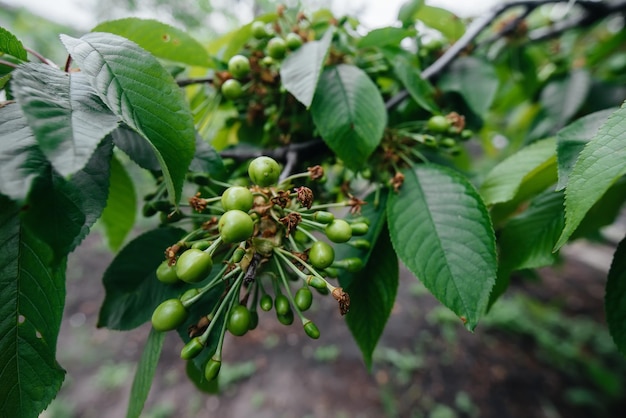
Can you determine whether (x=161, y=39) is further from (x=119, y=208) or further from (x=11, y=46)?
(x=119, y=208)

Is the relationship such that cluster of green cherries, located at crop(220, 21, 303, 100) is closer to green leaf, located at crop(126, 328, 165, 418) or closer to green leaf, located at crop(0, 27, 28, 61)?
green leaf, located at crop(0, 27, 28, 61)

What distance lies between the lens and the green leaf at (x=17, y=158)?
48cm

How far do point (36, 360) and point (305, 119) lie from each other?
91 centimetres

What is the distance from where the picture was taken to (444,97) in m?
1.42

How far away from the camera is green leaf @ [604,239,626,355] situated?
0.81 meters

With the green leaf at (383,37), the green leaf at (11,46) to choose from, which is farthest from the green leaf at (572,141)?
the green leaf at (11,46)

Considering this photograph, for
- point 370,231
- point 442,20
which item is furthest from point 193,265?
point 442,20

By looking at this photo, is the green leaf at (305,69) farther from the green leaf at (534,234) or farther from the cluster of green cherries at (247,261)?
the green leaf at (534,234)

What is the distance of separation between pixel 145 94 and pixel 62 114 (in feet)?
0.54

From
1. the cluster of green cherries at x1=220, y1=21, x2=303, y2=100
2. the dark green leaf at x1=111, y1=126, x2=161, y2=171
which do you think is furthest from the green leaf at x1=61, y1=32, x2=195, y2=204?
the cluster of green cherries at x1=220, y1=21, x2=303, y2=100

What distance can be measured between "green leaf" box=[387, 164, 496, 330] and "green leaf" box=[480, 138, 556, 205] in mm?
→ 113

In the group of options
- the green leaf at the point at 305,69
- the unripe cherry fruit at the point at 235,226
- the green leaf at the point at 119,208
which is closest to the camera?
the unripe cherry fruit at the point at 235,226

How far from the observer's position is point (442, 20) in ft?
5.04

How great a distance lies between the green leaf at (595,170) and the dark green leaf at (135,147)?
83 centimetres
